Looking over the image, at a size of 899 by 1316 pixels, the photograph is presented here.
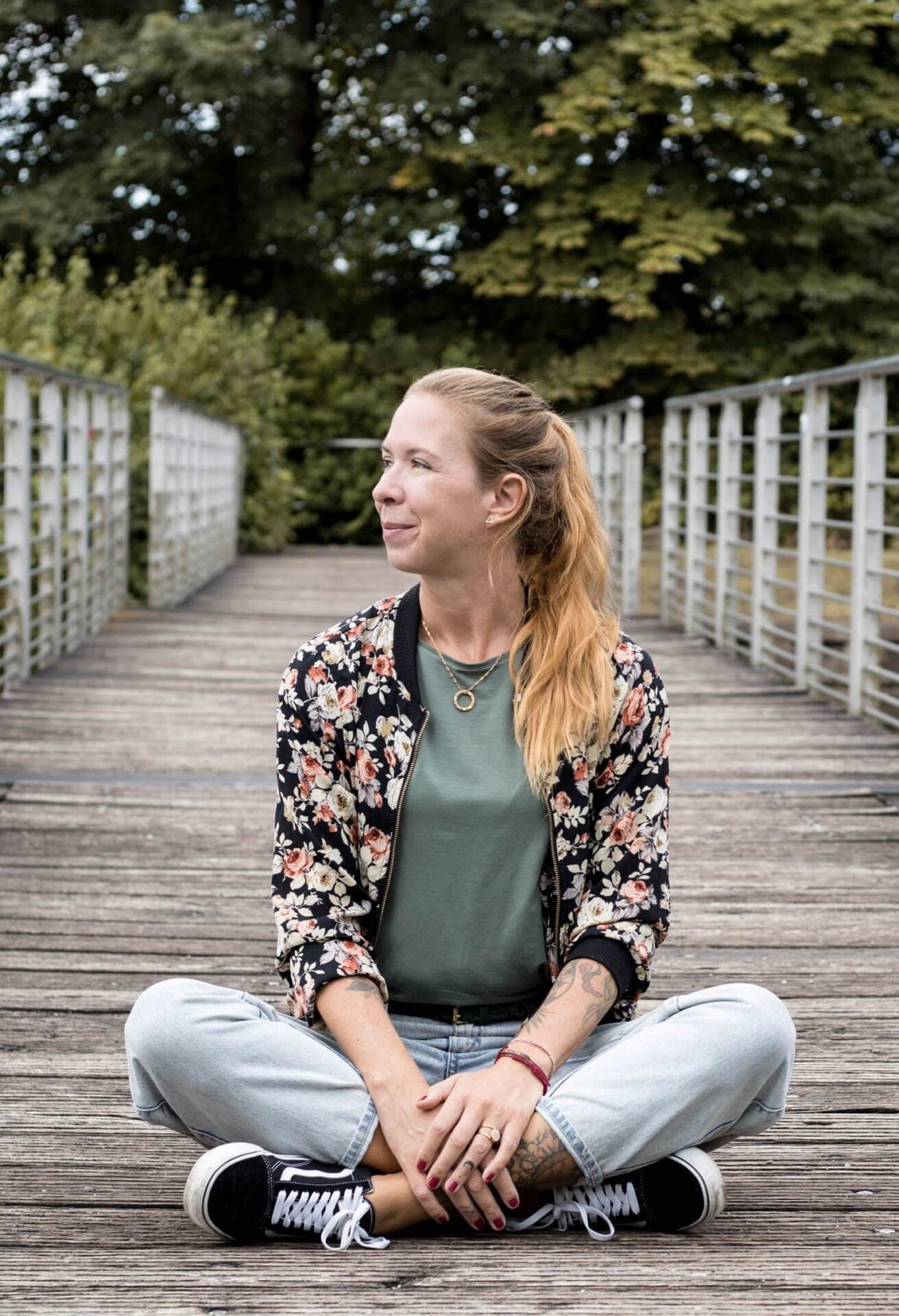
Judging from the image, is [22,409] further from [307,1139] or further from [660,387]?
[660,387]

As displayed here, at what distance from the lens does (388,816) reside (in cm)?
213

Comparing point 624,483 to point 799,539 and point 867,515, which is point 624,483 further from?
point 867,515

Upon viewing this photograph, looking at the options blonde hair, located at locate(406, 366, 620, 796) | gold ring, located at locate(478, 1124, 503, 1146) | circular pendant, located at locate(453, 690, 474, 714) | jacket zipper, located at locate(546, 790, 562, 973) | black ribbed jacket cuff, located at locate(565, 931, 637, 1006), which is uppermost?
blonde hair, located at locate(406, 366, 620, 796)

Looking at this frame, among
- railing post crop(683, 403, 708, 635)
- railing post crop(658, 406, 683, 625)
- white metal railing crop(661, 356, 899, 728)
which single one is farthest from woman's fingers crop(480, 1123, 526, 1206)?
railing post crop(658, 406, 683, 625)

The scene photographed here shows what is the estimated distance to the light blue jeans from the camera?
2.00 metres

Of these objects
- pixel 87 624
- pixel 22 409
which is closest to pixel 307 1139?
pixel 22 409

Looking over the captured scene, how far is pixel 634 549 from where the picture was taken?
34.0ft

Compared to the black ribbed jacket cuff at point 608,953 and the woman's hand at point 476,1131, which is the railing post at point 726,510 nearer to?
the black ribbed jacket cuff at point 608,953

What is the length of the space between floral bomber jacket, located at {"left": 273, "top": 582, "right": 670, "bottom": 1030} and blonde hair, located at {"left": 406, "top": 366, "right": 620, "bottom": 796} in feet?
0.13

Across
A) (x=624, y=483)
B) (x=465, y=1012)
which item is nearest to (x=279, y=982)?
(x=465, y=1012)

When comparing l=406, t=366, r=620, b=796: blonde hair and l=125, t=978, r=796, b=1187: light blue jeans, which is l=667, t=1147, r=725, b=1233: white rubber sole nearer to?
l=125, t=978, r=796, b=1187: light blue jeans

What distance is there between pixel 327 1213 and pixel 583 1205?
1.01 feet

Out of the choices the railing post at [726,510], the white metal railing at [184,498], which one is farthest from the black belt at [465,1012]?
the white metal railing at [184,498]

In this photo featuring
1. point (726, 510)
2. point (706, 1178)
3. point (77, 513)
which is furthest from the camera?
point (726, 510)
